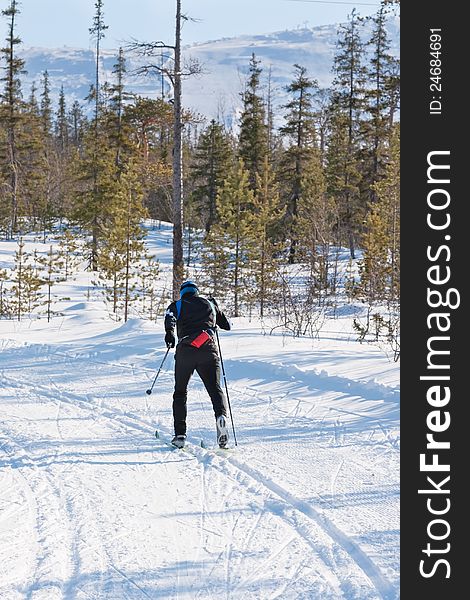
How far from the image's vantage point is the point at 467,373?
4836 mm

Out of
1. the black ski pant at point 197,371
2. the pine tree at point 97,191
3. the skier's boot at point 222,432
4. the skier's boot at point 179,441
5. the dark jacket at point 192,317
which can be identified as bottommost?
the skier's boot at point 179,441

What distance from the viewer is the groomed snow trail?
4.62m

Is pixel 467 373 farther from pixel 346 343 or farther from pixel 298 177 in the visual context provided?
pixel 298 177

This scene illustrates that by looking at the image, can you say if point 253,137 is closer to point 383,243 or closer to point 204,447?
point 383,243

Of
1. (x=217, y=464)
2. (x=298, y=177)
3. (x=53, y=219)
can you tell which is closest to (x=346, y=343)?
(x=217, y=464)

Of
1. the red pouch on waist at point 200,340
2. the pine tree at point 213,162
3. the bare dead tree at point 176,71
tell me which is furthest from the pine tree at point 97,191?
the red pouch on waist at point 200,340

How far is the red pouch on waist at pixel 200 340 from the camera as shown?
7.87 m

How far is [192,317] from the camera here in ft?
26.1

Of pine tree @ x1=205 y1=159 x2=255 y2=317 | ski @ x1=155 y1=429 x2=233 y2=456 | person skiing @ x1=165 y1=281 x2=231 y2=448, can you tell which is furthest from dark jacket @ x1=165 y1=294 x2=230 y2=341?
pine tree @ x1=205 y1=159 x2=255 y2=317

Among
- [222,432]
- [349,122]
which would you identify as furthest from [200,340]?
[349,122]

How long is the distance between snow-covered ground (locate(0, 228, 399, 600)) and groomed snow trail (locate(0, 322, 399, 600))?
0.02 metres

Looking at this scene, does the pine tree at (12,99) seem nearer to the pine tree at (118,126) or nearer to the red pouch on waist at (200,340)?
the pine tree at (118,126)

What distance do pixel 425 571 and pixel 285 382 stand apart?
22.8 ft

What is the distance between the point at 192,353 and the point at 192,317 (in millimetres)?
428
